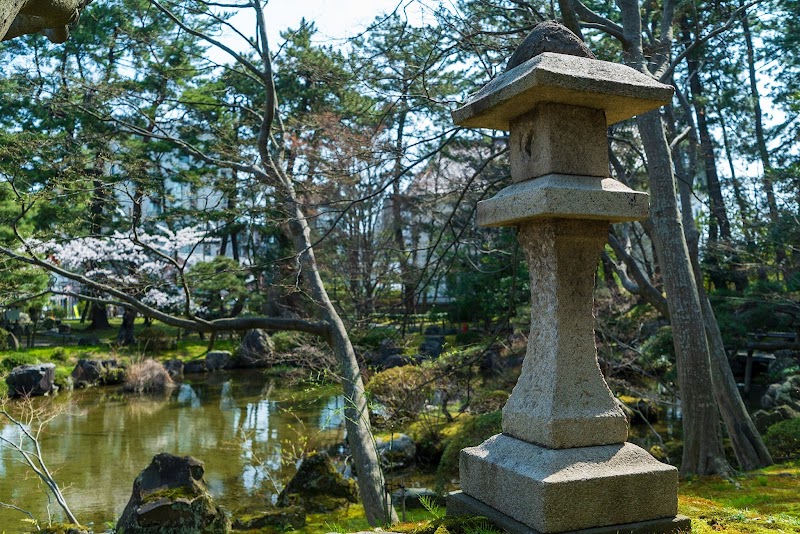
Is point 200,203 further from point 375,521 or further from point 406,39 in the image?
point 375,521

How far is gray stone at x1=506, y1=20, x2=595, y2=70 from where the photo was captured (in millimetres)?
2859

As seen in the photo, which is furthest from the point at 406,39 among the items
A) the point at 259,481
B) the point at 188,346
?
the point at 188,346

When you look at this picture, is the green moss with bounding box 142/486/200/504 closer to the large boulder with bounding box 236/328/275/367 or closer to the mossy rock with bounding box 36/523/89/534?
the mossy rock with bounding box 36/523/89/534

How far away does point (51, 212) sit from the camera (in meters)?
16.9

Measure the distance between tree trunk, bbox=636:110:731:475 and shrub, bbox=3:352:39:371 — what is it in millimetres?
15787

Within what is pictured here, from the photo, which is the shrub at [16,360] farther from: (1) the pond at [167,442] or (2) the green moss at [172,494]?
(2) the green moss at [172,494]

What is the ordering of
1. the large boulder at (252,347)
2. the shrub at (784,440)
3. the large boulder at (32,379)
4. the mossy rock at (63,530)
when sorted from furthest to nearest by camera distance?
the large boulder at (252,347)
the large boulder at (32,379)
the shrub at (784,440)
the mossy rock at (63,530)

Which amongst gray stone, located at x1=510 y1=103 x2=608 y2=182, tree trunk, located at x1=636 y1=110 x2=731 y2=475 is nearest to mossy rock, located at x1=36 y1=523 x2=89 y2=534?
gray stone, located at x1=510 y1=103 x2=608 y2=182

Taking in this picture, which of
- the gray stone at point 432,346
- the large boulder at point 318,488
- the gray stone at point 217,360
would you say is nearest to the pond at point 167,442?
the large boulder at point 318,488

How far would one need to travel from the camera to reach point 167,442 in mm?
11656

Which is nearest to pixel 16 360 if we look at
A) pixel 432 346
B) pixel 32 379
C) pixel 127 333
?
pixel 32 379

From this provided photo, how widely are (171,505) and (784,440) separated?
7.20m

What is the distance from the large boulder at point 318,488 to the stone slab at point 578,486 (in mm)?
5618

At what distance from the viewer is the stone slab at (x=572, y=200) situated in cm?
255
